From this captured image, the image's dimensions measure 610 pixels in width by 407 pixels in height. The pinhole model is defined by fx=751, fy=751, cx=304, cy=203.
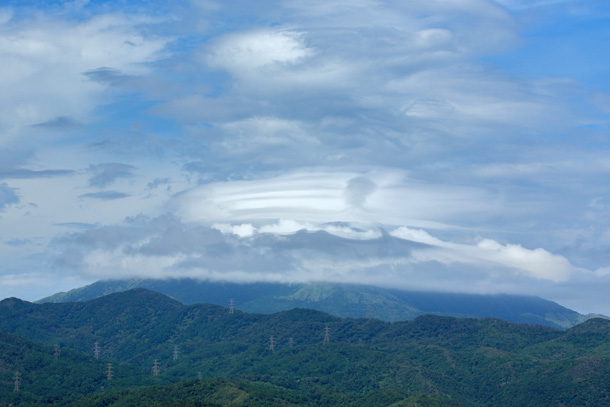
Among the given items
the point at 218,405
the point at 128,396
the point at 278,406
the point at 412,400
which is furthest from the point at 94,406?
the point at 412,400

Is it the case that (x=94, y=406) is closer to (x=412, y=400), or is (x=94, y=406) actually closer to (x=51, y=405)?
(x=51, y=405)

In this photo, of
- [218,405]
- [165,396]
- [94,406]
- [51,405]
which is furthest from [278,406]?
[51,405]

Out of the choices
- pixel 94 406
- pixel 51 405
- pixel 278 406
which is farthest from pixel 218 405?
pixel 51 405

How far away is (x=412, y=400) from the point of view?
648 feet

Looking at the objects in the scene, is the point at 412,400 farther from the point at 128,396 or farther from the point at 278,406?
the point at 128,396

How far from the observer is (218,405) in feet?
617

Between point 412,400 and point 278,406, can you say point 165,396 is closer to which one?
point 278,406

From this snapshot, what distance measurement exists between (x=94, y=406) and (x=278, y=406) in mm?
47089

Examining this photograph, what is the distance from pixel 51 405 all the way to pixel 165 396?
30080mm

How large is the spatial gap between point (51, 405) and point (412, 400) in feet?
312

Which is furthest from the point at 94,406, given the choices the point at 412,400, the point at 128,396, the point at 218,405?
the point at 412,400

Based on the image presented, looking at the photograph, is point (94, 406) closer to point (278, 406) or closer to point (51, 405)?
point (51, 405)

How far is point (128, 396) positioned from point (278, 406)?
39180mm

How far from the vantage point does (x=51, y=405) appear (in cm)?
19788
